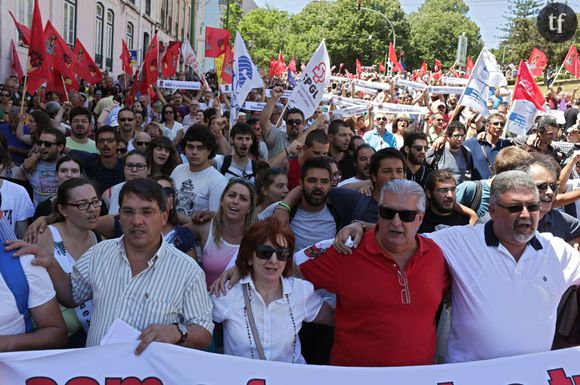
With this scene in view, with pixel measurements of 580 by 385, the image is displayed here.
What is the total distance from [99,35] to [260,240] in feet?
79.9

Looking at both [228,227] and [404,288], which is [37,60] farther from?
[404,288]

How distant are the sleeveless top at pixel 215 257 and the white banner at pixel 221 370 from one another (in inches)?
41.0

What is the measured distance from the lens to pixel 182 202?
5.24m

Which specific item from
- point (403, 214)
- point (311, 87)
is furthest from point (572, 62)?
point (403, 214)

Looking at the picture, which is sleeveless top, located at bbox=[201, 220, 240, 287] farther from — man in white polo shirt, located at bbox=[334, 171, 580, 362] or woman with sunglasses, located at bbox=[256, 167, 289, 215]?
man in white polo shirt, located at bbox=[334, 171, 580, 362]

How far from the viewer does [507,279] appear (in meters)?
3.14

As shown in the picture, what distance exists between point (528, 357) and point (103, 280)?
6.97 feet

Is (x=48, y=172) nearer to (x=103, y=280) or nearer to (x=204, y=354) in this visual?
(x=103, y=280)

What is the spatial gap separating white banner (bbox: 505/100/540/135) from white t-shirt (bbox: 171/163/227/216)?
16.0 feet

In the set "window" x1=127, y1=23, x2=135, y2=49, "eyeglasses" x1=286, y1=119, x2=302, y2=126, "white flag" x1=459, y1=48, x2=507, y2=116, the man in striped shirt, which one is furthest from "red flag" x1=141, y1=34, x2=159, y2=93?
"window" x1=127, y1=23, x2=135, y2=49

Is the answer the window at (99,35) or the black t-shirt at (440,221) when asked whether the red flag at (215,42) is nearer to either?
the black t-shirt at (440,221)

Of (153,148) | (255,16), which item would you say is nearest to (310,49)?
(255,16)

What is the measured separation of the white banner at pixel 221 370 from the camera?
9.45ft

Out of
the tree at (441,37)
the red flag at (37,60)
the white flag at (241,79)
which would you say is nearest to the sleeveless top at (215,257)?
the white flag at (241,79)
